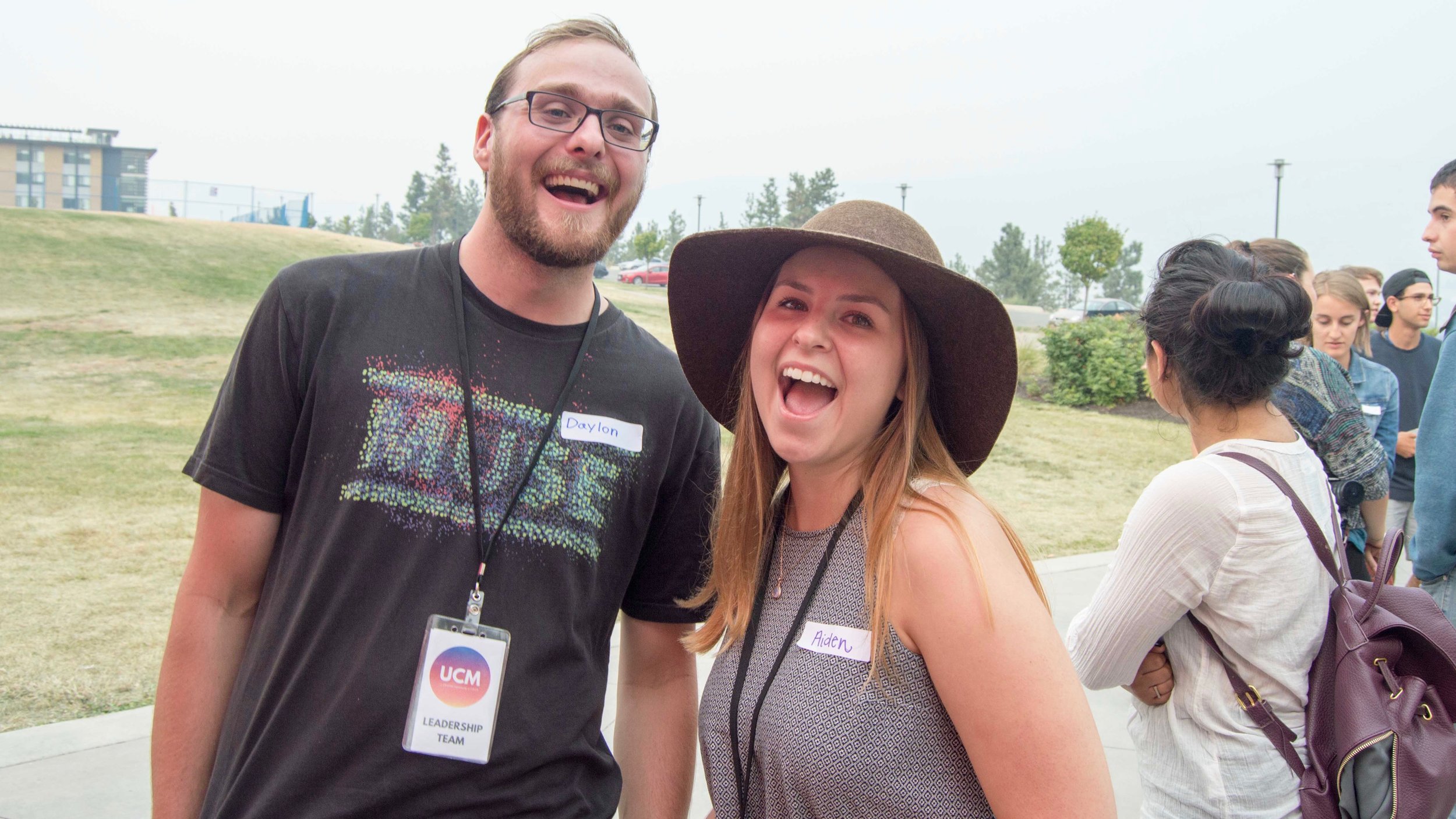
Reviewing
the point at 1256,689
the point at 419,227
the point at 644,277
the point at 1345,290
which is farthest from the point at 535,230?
the point at 419,227

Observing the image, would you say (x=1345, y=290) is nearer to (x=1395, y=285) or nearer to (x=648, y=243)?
(x=1395, y=285)

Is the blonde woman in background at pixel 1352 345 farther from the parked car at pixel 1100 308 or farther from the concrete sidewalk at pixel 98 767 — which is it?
the parked car at pixel 1100 308

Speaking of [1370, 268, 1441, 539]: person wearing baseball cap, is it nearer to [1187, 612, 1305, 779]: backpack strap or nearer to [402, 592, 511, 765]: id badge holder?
[1187, 612, 1305, 779]: backpack strap

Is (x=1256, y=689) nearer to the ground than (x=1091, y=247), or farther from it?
nearer to the ground

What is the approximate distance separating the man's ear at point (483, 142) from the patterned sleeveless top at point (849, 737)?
1235 mm

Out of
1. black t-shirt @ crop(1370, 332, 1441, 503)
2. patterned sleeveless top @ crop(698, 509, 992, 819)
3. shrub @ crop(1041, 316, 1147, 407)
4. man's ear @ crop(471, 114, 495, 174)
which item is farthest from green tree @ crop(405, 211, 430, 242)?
patterned sleeveless top @ crop(698, 509, 992, 819)

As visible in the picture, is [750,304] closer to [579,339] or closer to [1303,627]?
[579,339]

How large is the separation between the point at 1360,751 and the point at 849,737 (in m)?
1.13

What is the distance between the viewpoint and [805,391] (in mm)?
1834

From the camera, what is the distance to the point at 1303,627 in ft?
6.86

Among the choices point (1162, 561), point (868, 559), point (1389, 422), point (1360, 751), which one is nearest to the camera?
point (868, 559)

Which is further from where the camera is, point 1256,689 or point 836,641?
point 1256,689

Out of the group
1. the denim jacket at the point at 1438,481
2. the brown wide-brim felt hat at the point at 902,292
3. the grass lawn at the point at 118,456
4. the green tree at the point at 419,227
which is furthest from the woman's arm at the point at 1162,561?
the green tree at the point at 419,227

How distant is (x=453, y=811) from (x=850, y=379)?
1085mm
